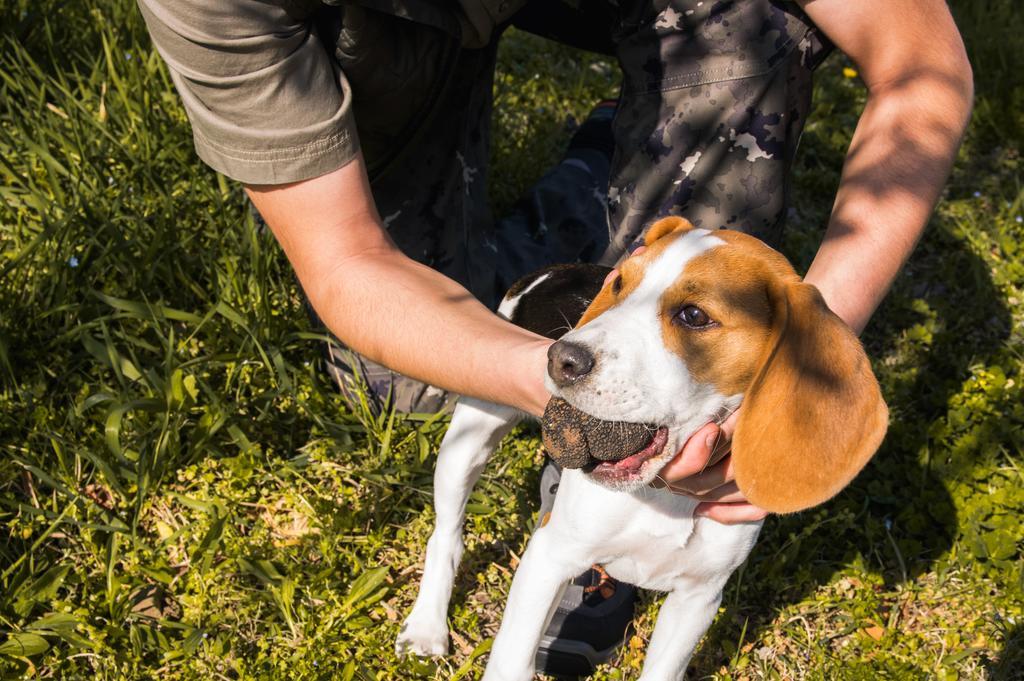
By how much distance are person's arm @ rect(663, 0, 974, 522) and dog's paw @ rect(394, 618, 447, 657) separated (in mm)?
948

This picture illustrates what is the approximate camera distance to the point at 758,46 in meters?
2.94

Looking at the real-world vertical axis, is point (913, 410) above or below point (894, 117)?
below

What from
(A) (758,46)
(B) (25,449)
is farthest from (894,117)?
(B) (25,449)

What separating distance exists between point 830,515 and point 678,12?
5.45 feet

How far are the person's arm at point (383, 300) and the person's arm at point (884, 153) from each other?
46 cm

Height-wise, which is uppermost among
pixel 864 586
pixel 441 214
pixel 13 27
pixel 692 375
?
pixel 692 375

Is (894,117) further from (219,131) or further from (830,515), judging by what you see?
(219,131)

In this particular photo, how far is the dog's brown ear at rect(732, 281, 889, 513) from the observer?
186cm

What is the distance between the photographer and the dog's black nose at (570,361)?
183 cm

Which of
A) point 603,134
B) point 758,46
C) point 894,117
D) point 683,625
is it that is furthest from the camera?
point 603,134

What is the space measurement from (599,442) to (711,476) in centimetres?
31

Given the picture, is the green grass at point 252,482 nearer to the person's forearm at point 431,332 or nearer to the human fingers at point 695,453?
the person's forearm at point 431,332

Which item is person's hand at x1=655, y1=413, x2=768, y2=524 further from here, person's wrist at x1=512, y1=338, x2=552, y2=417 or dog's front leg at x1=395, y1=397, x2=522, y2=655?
dog's front leg at x1=395, y1=397, x2=522, y2=655

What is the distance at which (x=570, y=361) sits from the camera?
183 centimetres
